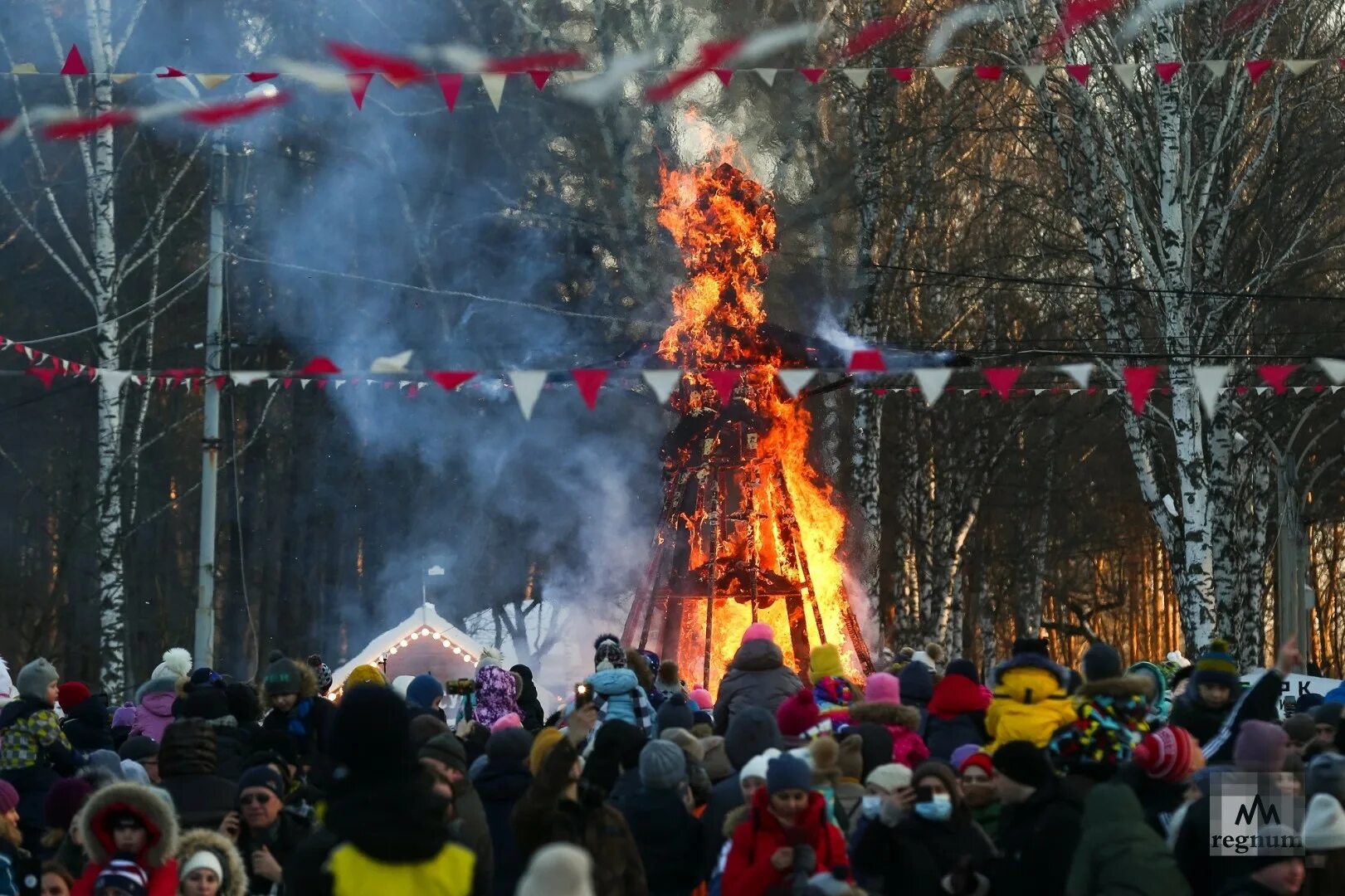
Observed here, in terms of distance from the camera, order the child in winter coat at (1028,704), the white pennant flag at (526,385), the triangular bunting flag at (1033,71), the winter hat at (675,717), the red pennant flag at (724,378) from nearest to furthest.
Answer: the child in winter coat at (1028,704) → the winter hat at (675,717) → the triangular bunting flag at (1033,71) → the white pennant flag at (526,385) → the red pennant flag at (724,378)

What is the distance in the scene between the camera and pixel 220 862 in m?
7.73

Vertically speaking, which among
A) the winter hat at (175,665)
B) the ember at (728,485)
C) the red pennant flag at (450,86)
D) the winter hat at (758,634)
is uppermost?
the red pennant flag at (450,86)

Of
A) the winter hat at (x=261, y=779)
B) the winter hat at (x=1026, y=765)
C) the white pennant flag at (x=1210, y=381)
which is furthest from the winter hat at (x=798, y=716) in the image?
the white pennant flag at (x=1210, y=381)

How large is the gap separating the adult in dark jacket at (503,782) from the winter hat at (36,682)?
2.95m

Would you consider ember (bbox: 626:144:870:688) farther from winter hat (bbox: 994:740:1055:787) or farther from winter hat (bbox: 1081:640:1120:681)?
winter hat (bbox: 994:740:1055:787)

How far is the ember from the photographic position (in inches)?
904

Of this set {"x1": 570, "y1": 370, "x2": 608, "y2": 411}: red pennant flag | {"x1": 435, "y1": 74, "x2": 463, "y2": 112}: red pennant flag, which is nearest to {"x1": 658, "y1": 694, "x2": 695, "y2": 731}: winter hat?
{"x1": 435, "y1": 74, "x2": 463, "y2": 112}: red pennant flag

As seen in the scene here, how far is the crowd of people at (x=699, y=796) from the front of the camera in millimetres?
6082

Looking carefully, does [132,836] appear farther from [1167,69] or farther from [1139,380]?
[1167,69]

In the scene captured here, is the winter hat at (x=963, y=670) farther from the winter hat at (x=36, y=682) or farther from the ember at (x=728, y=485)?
the ember at (x=728, y=485)

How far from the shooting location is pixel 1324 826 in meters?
7.13

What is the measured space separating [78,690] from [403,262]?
21.9 metres

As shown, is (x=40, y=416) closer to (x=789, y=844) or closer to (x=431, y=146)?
(x=431, y=146)

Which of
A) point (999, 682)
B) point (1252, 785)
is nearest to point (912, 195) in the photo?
point (999, 682)
